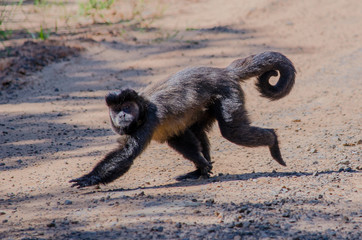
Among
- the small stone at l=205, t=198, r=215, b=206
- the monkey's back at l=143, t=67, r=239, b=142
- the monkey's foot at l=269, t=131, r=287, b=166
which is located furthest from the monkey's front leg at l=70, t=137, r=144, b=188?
the monkey's foot at l=269, t=131, r=287, b=166

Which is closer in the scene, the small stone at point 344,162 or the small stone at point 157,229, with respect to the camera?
the small stone at point 157,229

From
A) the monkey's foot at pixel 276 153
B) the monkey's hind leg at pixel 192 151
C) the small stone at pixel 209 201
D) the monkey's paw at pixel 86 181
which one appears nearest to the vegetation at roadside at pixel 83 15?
the monkey's hind leg at pixel 192 151

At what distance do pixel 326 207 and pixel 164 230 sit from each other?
152 centimetres

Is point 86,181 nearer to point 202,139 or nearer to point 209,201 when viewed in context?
point 209,201

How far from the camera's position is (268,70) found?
20.6ft

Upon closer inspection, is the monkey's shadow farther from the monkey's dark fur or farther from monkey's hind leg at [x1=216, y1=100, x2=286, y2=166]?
monkey's hind leg at [x1=216, y1=100, x2=286, y2=166]

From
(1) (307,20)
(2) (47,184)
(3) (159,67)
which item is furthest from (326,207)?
(1) (307,20)

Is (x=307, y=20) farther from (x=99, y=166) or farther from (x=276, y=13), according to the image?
(x=99, y=166)

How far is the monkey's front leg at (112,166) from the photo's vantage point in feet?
18.0

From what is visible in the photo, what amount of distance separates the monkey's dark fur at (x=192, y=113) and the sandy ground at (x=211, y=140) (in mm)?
311

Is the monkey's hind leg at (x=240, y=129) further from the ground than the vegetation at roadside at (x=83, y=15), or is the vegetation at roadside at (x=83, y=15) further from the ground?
the vegetation at roadside at (x=83, y=15)

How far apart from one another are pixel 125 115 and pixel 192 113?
2.82 feet

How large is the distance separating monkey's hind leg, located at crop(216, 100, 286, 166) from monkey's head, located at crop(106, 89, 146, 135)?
961 mm

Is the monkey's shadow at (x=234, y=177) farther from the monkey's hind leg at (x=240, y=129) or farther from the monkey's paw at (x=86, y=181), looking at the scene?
the monkey's hind leg at (x=240, y=129)
